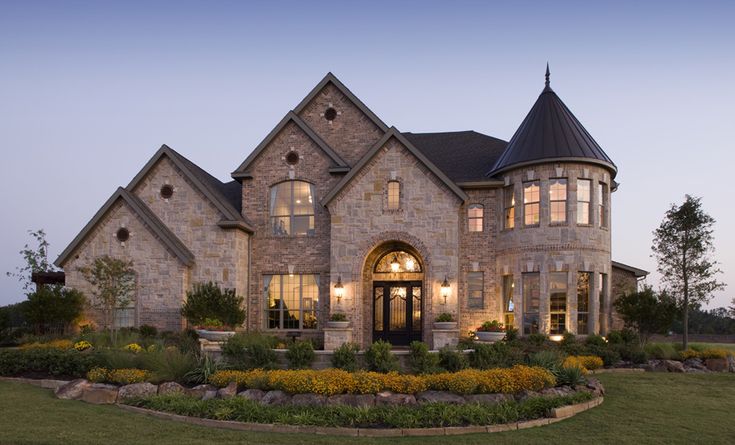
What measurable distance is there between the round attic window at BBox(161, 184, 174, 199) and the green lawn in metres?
10.2

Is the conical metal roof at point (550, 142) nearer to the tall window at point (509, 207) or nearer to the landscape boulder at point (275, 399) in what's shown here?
the tall window at point (509, 207)

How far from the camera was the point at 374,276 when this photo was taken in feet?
75.3

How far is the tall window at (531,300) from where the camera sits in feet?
68.3

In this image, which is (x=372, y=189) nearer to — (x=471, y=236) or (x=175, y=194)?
(x=471, y=236)

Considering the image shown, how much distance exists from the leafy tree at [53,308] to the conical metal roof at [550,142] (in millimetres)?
16246

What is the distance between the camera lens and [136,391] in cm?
1331

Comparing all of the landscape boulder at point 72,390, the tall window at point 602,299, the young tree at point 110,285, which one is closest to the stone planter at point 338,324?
the young tree at point 110,285

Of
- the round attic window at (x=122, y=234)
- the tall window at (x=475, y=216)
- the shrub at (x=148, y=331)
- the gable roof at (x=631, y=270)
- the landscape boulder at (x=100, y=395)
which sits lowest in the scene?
the landscape boulder at (x=100, y=395)

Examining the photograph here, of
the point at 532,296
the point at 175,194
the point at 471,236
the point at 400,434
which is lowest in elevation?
the point at 400,434

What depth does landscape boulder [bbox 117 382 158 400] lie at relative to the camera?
43.4 ft

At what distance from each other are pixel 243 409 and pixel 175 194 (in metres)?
13.3

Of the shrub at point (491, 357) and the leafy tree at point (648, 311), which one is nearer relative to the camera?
the shrub at point (491, 357)

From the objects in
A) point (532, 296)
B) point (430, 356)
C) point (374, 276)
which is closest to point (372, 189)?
point (374, 276)

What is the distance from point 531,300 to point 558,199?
377 cm
